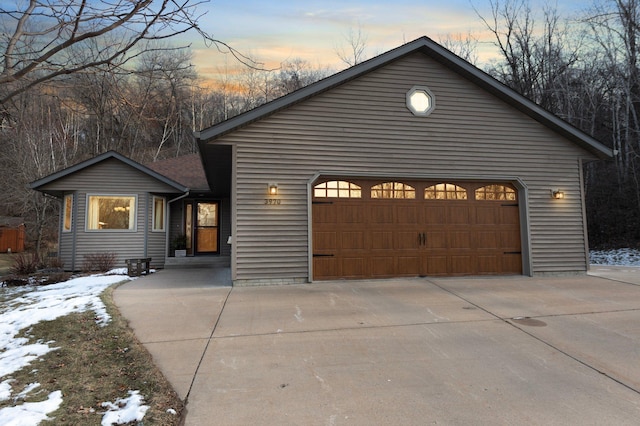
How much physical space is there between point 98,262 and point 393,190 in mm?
9125

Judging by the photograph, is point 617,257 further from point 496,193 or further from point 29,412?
point 29,412

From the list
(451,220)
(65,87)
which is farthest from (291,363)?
(451,220)

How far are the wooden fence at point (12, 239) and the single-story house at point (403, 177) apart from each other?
727 inches

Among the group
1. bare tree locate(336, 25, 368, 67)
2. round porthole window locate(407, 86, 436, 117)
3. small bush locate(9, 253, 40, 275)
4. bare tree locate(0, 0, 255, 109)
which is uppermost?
bare tree locate(336, 25, 368, 67)

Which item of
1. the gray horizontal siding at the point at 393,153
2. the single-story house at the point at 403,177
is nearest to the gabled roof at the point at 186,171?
the single-story house at the point at 403,177

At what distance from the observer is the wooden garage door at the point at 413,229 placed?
7.92m

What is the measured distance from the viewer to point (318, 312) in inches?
213

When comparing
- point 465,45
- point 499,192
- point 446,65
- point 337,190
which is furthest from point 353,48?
point 337,190

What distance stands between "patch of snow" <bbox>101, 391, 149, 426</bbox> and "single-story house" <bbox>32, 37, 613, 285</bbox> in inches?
178

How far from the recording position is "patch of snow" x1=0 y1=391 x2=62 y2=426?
2.48 m

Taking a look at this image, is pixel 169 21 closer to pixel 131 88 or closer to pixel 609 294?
pixel 131 88

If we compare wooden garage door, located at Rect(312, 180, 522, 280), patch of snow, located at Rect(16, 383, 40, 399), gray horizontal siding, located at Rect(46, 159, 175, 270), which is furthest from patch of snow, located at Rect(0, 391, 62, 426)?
gray horizontal siding, located at Rect(46, 159, 175, 270)

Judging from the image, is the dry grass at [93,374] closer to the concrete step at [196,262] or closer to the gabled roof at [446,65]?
the gabled roof at [446,65]

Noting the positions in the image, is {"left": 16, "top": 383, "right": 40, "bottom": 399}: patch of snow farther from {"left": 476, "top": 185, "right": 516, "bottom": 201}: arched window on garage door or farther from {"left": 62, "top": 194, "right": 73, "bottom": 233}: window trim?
{"left": 62, "top": 194, "right": 73, "bottom": 233}: window trim
